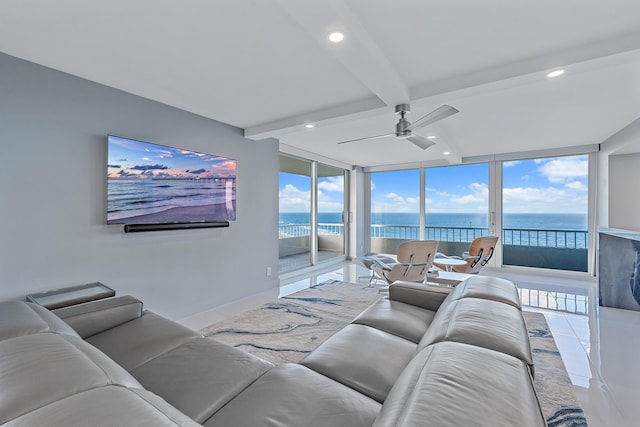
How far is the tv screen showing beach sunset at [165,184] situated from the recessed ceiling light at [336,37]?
209cm

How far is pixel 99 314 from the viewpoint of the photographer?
5.83ft

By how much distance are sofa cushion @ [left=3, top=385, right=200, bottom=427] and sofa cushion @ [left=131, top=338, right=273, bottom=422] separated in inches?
14.1

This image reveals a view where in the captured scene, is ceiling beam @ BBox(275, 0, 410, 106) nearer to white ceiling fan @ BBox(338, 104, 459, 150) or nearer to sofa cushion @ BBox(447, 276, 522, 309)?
white ceiling fan @ BBox(338, 104, 459, 150)

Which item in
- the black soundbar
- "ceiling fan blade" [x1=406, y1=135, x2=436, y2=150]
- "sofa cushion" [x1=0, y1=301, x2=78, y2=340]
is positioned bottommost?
"sofa cushion" [x1=0, y1=301, x2=78, y2=340]

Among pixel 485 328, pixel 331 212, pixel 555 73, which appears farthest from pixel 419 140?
pixel 331 212

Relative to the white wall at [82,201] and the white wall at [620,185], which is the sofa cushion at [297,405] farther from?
the white wall at [620,185]

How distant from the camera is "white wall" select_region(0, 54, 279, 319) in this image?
2.12m

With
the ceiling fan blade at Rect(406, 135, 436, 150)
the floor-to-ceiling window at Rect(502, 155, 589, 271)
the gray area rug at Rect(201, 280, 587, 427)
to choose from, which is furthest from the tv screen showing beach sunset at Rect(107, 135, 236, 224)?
the floor-to-ceiling window at Rect(502, 155, 589, 271)

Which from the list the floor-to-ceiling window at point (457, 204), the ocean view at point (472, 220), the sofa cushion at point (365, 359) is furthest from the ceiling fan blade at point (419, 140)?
the floor-to-ceiling window at point (457, 204)

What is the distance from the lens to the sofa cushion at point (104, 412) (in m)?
0.66

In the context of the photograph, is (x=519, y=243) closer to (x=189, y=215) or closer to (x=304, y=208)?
(x=304, y=208)

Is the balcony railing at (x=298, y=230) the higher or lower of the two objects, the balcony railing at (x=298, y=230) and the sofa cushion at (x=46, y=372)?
the higher

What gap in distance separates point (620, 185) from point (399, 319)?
15.7ft

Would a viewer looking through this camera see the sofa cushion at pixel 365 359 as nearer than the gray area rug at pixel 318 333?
Yes
